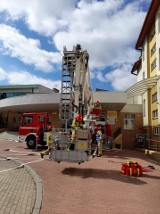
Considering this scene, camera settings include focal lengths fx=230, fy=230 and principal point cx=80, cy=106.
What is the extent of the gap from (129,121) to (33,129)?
44.7 ft

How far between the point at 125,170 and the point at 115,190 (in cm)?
255

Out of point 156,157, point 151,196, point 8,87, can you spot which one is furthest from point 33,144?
point 8,87

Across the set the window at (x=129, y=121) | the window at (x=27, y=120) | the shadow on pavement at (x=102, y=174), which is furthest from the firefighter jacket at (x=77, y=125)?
the window at (x=129, y=121)

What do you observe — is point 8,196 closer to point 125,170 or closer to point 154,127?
point 125,170

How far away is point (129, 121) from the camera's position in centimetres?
2788

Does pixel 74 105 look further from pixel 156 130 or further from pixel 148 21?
pixel 148 21

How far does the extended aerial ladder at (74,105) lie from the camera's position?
367 inches

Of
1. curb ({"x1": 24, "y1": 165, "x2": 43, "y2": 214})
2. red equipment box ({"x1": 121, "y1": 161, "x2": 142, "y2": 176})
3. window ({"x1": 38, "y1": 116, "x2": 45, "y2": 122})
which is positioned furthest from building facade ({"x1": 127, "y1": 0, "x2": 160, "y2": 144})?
curb ({"x1": 24, "y1": 165, "x2": 43, "y2": 214})

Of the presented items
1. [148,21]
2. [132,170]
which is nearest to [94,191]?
[132,170]

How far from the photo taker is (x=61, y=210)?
5.35 meters

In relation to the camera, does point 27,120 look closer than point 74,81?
No

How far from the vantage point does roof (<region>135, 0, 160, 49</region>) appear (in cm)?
2120

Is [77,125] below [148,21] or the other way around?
below

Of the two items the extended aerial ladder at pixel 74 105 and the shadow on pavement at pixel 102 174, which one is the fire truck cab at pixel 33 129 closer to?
the extended aerial ladder at pixel 74 105
